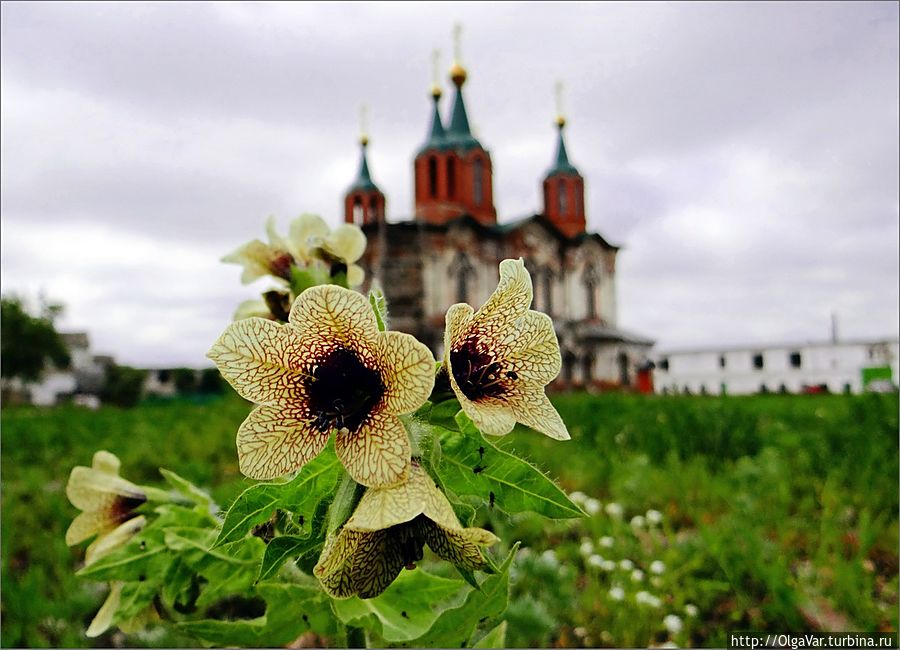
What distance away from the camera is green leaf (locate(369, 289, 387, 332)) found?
2.18 feet

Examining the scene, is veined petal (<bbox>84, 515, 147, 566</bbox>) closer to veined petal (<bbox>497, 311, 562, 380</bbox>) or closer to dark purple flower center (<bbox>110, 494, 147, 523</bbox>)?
dark purple flower center (<bbox>110, 494, 147, 523</bbox>)

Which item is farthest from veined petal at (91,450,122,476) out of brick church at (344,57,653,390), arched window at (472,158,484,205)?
arched window at (472,158,484,205)

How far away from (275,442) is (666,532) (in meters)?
3.43

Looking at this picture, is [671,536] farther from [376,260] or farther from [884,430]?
[376,260]

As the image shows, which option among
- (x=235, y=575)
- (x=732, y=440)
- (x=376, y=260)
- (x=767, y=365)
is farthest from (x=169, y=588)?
(x=767, y=365)

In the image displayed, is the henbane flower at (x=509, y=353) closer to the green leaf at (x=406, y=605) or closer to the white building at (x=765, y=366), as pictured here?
the green leaf at (x=406, y=605)

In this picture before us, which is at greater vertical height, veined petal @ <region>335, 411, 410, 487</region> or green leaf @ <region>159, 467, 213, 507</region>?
veined petal @ <region>335, 411, 410, 487</region>

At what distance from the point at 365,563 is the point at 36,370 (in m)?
24.7

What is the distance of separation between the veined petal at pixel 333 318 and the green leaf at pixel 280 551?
0.16 metres

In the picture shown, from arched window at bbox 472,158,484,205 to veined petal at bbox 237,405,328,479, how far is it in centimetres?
1871

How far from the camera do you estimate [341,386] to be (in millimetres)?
609

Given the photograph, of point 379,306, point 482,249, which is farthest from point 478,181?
point 379,306

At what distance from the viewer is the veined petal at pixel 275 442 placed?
1.83 ft

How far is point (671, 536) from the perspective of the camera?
11.5 ft
